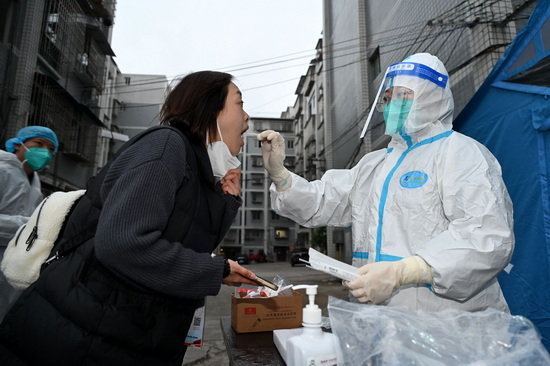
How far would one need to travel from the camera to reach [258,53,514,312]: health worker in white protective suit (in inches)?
42.5

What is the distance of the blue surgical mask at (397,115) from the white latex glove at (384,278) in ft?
2.61

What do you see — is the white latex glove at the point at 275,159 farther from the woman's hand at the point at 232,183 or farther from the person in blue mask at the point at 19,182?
the person in blue mask at the point at 19,182


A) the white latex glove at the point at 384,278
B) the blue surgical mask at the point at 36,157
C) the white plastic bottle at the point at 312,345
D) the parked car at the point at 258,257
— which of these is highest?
the blue surgical mask at the point at 36,157

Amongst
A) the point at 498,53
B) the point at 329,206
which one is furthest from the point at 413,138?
the point at 498,53

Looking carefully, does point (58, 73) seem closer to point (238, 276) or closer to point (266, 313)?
point (266, 313)

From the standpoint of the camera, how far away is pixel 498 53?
4.46 metres

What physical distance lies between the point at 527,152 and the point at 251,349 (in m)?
1.96

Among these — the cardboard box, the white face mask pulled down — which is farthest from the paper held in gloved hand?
the cardboard box

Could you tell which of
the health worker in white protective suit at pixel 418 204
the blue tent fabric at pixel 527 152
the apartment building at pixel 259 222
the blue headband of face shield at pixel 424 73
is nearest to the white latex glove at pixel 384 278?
the health worker in white protective suit at pixel 418 204

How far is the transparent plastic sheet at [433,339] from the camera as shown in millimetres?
604

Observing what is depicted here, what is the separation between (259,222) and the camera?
1414 inches

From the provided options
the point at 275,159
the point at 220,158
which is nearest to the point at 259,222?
the point at 275,159

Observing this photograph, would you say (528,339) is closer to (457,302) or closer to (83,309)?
(457,302)

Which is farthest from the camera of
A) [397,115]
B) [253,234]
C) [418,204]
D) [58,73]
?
[253,234]
